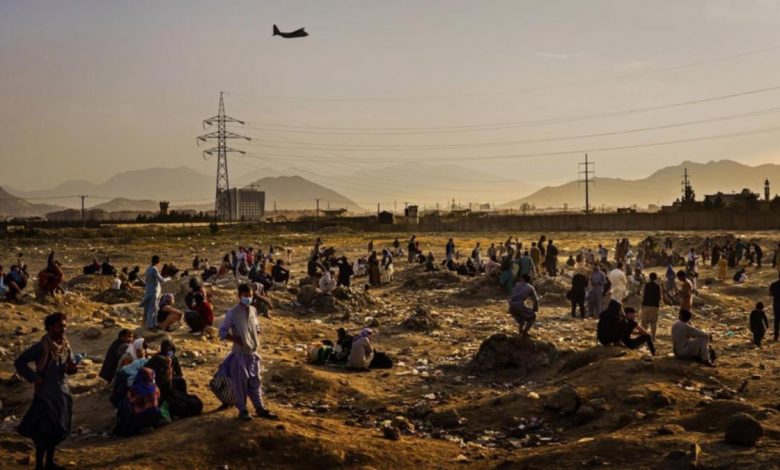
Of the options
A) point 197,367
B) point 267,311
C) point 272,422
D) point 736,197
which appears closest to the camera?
point 272,422

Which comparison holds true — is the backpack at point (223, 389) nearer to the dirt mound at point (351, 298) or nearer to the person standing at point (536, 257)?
the dirt mound at point (351, 298)

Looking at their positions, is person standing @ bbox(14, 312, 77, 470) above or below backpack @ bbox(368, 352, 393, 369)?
above

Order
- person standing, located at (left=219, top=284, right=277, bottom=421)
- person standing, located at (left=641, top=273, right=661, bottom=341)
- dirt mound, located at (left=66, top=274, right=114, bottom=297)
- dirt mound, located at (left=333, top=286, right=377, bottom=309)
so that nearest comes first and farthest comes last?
person standing, located at (left=219, top=284, right=277, bottom=421) < person standing, located at (left=641, top=273, right=661, bottom=341) < dirt mound, located at (left=333, top=286, right=377, bottom=309) < dirt mound, located at (left=66, top=274, right=114, bottom=297)

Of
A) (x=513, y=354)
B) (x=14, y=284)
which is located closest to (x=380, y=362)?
(x=513, y=354)

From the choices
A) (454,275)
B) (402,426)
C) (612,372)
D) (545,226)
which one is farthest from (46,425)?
(545,226)

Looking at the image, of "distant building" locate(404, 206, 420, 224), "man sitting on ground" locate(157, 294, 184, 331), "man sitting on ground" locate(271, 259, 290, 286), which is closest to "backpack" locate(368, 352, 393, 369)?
"man sitting on ground" locate(157, 294, 184, 331)

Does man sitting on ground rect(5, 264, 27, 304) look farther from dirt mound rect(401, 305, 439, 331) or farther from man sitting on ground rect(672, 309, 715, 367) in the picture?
man sitting on ground rect(672, 309, 715, 367)

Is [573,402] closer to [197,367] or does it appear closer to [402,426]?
[402,426]

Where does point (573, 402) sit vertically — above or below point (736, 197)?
below
